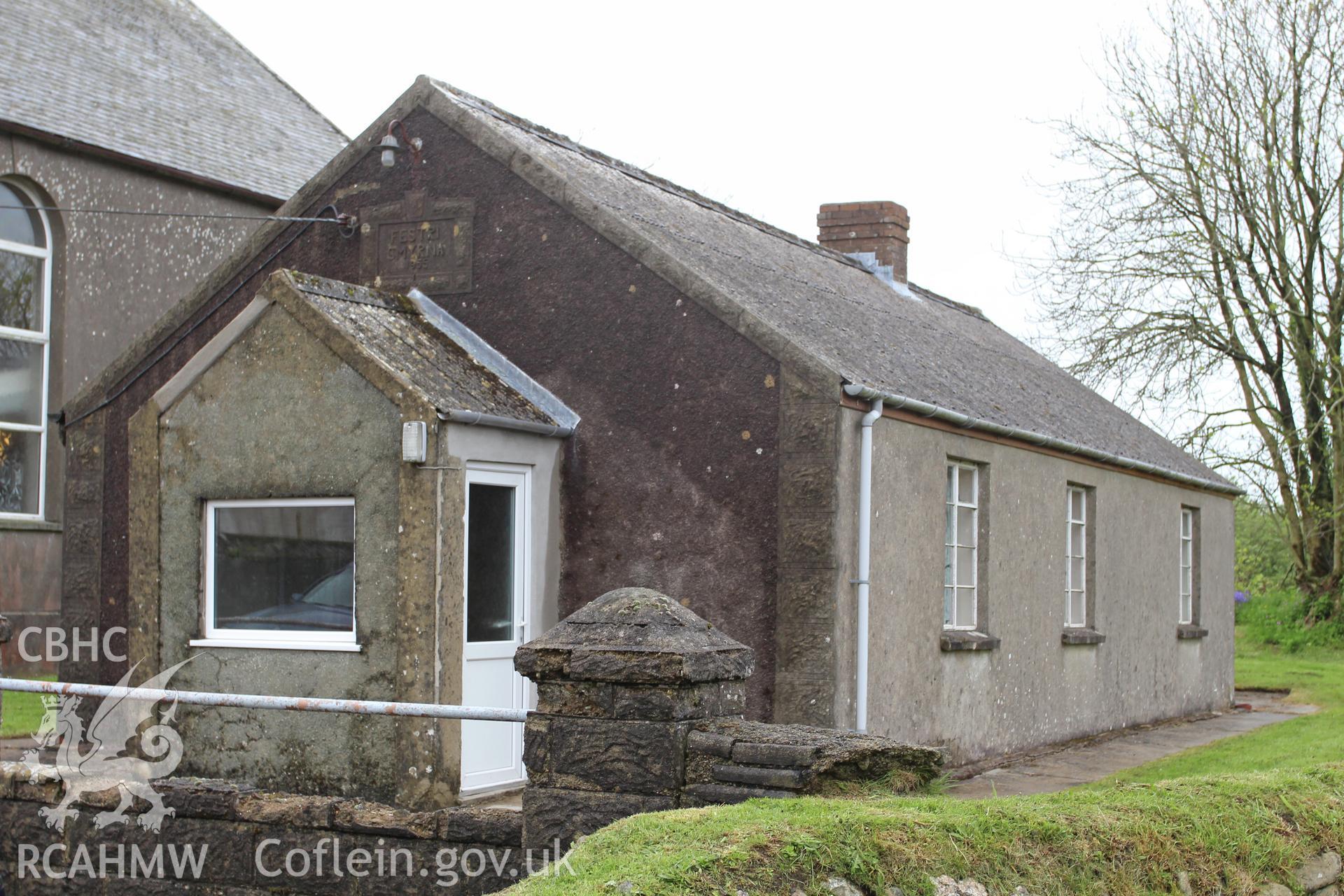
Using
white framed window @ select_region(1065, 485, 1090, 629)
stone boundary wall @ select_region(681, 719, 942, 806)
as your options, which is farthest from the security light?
white framed window @ select_region(1065, 485, 1090, 629)

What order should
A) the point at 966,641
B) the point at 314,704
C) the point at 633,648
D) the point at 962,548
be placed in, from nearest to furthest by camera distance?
the point at 633,648
the point at 314,704
the point at 966,641
the point at 962,548

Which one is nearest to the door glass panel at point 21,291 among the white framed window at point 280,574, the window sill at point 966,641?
the white framed window at point 280,574

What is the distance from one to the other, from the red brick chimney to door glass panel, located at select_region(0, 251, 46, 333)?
31.2 feet

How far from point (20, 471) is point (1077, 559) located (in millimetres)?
11717

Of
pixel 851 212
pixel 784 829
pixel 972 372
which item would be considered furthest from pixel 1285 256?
pixel 784 829

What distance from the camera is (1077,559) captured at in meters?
14.6

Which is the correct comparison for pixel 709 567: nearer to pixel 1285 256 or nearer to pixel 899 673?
pixel 899 673

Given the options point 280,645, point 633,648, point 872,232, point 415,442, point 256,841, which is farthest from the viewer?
point 872,232

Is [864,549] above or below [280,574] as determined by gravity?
above

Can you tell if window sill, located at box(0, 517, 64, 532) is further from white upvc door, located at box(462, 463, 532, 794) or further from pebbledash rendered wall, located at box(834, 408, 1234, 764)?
pebbledash rendered wall, located at box(834, 408, 1234, 764)

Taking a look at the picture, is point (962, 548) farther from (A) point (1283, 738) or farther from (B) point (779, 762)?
(B) point (779, 762)

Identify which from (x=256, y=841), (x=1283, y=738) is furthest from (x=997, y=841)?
(x=1283, y=738)

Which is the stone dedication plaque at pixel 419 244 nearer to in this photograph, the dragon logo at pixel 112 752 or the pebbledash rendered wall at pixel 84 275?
the dragon logo at pixel 112 752

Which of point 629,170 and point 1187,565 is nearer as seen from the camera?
point 629,170
